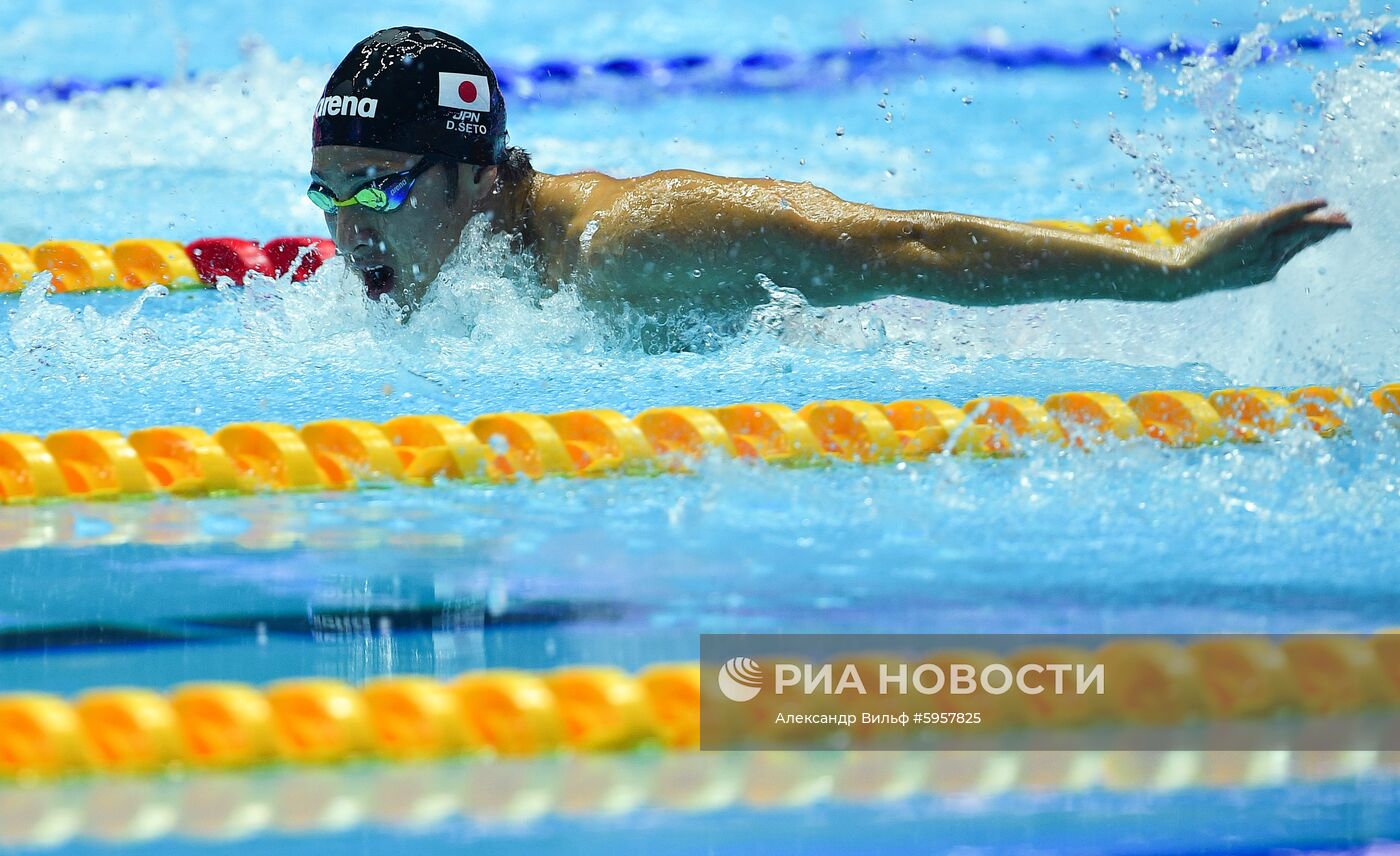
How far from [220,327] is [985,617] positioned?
2439 mm

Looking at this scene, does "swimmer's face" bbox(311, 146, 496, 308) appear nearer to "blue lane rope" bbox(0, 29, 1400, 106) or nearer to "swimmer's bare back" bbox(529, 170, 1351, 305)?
"swimmer's bare back" bbox(529, 170, 1351, 305)

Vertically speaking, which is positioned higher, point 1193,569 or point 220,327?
point 220,327

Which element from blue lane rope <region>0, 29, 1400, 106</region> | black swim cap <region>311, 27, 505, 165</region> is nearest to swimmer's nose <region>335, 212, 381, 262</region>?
black swim cap <region>311, 27, 505, 165</region>

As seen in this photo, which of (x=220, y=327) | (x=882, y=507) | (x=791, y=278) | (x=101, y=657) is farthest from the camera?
(x=220, y=327)

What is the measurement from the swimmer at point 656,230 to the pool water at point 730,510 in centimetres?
11

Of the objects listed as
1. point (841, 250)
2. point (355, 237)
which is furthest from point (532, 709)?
point (355, 237)

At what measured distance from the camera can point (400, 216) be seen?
10.7 ft

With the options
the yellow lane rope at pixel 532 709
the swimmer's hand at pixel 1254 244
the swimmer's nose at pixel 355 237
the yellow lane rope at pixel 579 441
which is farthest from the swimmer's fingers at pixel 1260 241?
the swimmer's nose at pixel 355 237

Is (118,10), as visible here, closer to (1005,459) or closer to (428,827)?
(1005,459)

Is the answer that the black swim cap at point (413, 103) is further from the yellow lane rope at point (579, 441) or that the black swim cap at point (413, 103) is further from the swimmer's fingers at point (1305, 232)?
the swimmer's fingers at point (1305, 232)

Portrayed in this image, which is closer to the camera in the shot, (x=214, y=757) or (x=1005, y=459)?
(x=214, y=757)

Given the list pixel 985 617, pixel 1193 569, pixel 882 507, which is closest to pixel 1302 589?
pixel 1193 569

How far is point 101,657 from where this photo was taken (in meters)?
2.19

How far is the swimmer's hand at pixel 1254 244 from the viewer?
2.76m
